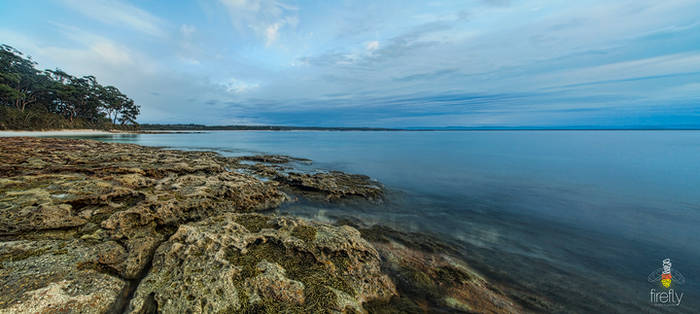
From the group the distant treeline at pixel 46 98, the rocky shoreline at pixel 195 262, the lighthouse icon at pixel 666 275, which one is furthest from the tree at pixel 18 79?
the lighthouse icon at pixel 666 275

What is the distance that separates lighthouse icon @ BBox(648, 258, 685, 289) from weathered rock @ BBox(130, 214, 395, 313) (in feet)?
25.4

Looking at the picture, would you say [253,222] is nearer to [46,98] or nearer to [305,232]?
[305,232]

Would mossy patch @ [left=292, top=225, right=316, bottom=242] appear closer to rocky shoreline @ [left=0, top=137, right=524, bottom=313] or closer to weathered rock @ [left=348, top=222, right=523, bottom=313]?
rocky shoreline @ [left=0, top=137, right=524, bottom=313]

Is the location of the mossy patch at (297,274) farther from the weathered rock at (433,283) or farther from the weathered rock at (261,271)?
the weathered rock at (433,283)

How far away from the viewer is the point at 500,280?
5.73 meters

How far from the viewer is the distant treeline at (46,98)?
46250 mm

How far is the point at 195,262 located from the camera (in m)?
4.48

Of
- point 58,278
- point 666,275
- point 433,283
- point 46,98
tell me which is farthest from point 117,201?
point 46,98

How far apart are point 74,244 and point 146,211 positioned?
179cm

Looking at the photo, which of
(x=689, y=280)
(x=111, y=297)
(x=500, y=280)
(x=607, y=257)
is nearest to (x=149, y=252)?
(x=111, y=297)

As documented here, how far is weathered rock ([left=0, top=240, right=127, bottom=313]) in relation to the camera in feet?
11.1

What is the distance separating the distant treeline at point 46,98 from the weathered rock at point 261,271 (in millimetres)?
69664

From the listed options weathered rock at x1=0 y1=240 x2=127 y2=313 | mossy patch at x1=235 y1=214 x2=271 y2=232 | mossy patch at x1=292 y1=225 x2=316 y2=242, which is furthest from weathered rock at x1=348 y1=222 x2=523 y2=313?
weathered rock at x1=0 y1=240 x2=127 y2=313

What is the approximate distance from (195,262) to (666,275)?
40.2 ft
